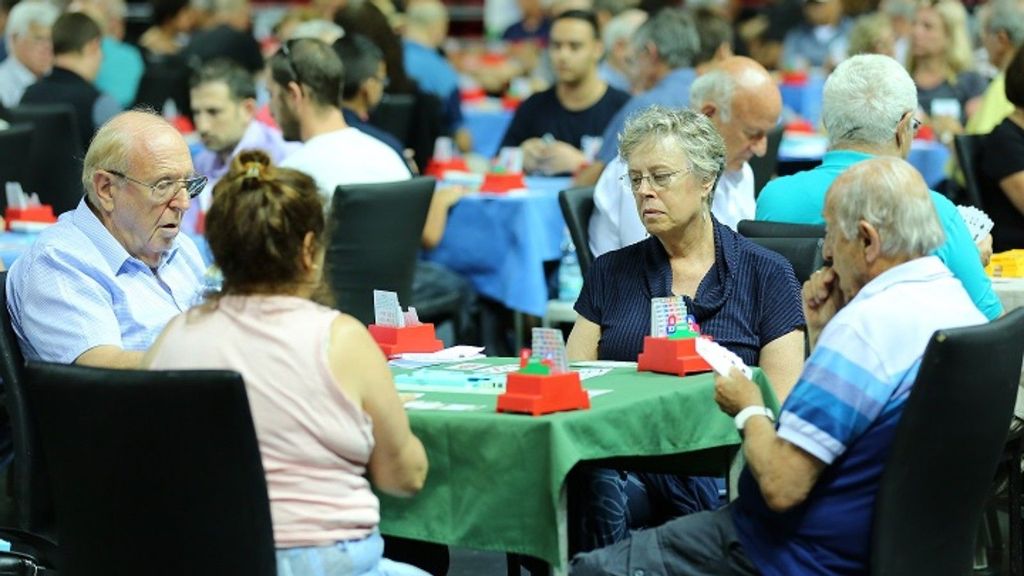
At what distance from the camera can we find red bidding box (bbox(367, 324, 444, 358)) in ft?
13.1

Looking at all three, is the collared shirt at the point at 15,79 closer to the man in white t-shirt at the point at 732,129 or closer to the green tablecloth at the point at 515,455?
the man in white t-shirt at the point at 732,129

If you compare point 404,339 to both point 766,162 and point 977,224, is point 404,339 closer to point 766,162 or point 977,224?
point 977,224

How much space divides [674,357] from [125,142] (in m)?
1.17

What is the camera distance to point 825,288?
11.5 ft

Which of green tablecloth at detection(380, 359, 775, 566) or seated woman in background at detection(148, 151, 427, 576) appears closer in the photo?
seated woman in background at detection(148, 151, 427, 576)

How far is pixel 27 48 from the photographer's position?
9.88 meters

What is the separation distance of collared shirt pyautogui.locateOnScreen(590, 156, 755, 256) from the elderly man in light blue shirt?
5.39ft

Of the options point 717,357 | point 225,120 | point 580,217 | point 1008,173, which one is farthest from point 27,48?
point 717,357

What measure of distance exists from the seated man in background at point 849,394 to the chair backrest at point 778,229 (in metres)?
1.19

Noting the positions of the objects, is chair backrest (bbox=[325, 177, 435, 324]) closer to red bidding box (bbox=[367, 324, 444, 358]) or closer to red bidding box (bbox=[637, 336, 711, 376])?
red bidding box (bbox=[367, 324, 444, 358])

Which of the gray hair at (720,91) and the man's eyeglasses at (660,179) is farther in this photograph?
the gray hair at (720,91)

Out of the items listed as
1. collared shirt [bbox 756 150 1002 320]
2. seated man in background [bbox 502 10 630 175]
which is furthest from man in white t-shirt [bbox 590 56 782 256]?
seated man in background [bbox 502 10 630 175]

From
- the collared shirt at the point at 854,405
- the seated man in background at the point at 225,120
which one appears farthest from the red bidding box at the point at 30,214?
the collared shirt at the point at 854,405

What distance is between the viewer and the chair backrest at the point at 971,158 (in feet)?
20.5
